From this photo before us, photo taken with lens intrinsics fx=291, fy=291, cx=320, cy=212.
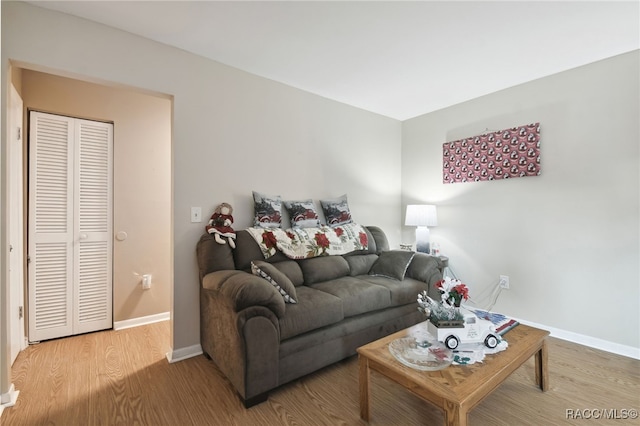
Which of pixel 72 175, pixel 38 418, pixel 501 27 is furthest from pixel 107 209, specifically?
pixel 501 27

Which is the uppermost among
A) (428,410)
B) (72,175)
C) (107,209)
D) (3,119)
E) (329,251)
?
(3,119)

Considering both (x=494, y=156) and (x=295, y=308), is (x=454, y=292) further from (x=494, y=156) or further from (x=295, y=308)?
(x=494, y=156)

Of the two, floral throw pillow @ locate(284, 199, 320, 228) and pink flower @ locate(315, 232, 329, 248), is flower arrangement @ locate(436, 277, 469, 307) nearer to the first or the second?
pink flower @ locate(315, 232, 329, 248)

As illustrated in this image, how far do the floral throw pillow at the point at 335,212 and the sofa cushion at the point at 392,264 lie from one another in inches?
22.4

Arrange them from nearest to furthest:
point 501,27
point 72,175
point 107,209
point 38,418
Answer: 1. point 38,418
2. point 501,27
3. point 72,175
4. point 107,209

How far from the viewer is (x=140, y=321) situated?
3053 millimetres

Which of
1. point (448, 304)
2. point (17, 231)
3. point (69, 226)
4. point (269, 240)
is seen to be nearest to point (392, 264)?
point (448, 304)

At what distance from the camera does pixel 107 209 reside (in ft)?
9.58

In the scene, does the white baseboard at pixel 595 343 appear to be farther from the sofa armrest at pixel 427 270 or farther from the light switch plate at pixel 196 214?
the light switch plate at pixel 196 214

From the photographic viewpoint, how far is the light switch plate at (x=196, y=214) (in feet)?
7.93

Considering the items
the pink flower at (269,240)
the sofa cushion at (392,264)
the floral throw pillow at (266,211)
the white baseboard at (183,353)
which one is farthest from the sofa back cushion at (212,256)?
the sofa cushion at (392,264)

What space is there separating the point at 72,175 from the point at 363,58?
9.48 feet

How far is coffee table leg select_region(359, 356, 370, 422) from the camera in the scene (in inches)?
63.3

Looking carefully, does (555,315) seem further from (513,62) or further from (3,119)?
(3,119)
